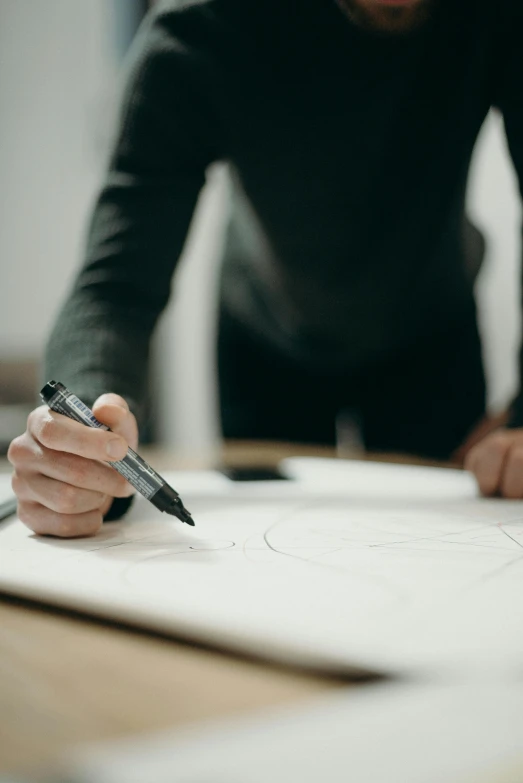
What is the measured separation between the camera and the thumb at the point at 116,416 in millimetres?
600

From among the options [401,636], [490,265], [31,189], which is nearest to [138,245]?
[401,636]

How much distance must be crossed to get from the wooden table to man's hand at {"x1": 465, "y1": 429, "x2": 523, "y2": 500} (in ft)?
1.42

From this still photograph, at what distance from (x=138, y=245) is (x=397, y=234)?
354 millimetres

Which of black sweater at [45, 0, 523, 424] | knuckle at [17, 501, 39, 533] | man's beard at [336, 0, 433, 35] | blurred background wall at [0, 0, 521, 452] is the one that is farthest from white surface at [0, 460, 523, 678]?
blurred background wall at [0, 0, 521, 452]

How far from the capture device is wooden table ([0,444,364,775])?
0.26 metres

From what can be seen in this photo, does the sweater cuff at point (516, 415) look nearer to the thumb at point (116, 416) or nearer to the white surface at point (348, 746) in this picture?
the thumb at point (116, 416)

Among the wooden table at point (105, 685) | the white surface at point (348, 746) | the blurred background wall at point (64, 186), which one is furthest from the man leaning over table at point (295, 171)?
the blurred background wall at point (64, 186)

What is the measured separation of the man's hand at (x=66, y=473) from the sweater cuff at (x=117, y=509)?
2cm

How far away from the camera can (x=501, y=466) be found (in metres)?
0.69

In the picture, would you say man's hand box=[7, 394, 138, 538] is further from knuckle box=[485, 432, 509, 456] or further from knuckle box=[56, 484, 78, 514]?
knuckle box=[485, 432, 509, 456]

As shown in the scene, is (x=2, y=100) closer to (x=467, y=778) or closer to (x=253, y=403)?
(x=253, y=403)

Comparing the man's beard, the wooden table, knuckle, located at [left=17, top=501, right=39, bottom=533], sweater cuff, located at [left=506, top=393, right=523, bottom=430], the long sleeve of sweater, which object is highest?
the man's beard

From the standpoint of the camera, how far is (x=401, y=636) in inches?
12.9

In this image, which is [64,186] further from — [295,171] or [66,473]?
[66,473]
